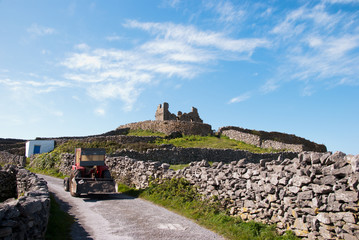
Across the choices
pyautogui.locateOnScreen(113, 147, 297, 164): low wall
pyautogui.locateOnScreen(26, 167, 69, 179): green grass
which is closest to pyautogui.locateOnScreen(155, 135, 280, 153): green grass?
pyautogui.locateOnScreen(113, 147, 297, 164): low wall

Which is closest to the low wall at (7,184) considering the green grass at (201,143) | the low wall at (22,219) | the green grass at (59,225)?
the green grass at (59,225)

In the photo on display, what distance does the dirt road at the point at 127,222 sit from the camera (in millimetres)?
9039

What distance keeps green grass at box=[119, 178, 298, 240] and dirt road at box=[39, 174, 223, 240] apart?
404 millimetres

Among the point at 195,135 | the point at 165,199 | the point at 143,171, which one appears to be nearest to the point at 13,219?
the point at 165,199

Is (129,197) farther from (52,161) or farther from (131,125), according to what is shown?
(131,125)

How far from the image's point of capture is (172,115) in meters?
54.2

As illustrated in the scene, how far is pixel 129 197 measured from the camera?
1600 cm

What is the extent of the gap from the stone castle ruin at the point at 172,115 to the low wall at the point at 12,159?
79.9 feet

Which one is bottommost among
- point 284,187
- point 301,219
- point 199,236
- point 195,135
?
point 199,236

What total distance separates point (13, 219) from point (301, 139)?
53.4 metres

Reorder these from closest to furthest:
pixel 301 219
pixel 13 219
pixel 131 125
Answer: pixel 13 219, pixel 301 219, pixel 131 125

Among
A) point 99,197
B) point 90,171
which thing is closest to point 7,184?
point 90,171

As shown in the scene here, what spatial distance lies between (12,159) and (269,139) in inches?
1427

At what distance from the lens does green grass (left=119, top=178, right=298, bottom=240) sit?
8.77m
